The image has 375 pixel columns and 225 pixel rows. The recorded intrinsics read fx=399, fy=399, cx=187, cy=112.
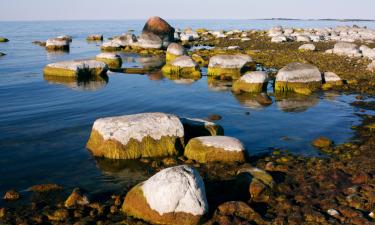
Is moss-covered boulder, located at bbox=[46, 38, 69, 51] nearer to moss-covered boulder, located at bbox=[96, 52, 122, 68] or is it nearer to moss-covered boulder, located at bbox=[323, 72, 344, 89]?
moss-covered boulder, located at bbox=[96, 52, 122, 68]

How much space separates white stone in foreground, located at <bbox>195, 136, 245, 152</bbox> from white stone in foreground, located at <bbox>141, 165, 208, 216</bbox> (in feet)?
12.4

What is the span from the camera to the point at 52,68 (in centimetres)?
3139

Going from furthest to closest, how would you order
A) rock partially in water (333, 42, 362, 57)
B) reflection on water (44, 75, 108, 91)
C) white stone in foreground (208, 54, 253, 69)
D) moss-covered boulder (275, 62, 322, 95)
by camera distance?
rock partially in water (333, 42, 362, 57) → white stone in foreground (208, 54, 253, 69) → reflection on water (44, 75, 108, 91) → moss-covered boulder (275, 62, 322, 95)

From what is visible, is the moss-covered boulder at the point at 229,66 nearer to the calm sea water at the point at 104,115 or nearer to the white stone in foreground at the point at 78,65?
the calm sea water at the point at 104,115

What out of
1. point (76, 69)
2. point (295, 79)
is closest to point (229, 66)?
point (295, 79)

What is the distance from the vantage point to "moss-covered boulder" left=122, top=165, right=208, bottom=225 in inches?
372

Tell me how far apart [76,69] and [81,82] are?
1.61m

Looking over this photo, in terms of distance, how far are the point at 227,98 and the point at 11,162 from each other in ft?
45.9

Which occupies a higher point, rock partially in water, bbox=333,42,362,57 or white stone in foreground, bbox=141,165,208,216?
rock partially in water, bbox=333,42,362,57

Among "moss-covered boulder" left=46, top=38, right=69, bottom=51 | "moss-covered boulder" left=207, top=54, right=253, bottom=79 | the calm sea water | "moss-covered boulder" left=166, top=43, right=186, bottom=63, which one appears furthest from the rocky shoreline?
"moss-covered boulder" left=46, top=38, right=69, bottom=51

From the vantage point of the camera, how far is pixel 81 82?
2941cm

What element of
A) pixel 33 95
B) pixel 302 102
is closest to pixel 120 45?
pixel 33 95

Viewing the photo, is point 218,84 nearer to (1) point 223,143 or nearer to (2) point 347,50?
(1) point 223,143

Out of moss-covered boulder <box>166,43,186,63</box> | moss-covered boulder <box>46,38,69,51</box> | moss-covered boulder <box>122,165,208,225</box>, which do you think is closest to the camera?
moss-covered boulder <box>122,165,208,225</box>
